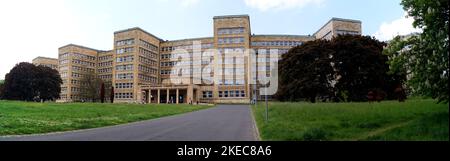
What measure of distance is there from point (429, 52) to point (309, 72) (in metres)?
32.0

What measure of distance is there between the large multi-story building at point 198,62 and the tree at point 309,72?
3860cm

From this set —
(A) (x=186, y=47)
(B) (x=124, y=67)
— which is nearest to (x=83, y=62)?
(B) (x=124, y=67)

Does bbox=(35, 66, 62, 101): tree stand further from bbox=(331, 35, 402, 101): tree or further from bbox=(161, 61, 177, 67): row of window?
bbox=(331, 35, 402, 101): tree

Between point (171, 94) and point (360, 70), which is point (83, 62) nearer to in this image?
point (171, 94)

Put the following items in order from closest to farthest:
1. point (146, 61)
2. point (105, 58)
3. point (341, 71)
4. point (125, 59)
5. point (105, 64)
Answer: point (341, 71), point (125, 59), point (146, 61), point (105, 64), point (105, 58)

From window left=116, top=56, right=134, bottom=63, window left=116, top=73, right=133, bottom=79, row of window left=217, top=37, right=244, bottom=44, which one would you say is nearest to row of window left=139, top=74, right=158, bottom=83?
window left=116, top=73, right=133, bottom=79

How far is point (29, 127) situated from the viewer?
59.2 feet

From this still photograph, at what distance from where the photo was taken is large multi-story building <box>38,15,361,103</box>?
96.7 meters

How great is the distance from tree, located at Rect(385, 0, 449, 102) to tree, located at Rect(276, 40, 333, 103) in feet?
95.9

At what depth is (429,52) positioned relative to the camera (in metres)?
11.5

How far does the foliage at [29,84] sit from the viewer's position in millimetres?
83688

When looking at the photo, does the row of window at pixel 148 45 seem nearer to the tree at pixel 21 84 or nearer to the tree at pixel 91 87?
the tree at pixel 91 87
